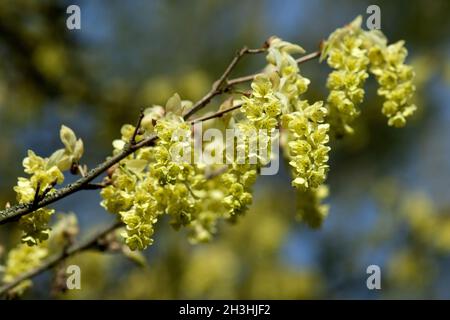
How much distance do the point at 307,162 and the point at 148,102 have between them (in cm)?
397

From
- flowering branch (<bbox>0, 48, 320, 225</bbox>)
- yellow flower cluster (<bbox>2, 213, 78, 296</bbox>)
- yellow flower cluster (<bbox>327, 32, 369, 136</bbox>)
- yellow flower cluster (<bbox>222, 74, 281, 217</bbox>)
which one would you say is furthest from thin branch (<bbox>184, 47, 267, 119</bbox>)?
yellow flower cluster (<bbox>2, 213, 78, 296</bbox>)

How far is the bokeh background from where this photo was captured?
17.9ft

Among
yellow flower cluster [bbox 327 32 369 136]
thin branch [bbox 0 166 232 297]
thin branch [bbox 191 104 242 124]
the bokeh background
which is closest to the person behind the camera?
thin branch [bbox 191 104 242 124]

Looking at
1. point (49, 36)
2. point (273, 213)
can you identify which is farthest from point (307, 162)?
point (273, 213)

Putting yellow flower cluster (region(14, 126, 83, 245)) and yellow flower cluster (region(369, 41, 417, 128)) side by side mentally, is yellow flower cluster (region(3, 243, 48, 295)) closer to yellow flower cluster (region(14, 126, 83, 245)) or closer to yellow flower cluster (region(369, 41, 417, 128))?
yellow flower cluster (region(14, 126, 83, 245))

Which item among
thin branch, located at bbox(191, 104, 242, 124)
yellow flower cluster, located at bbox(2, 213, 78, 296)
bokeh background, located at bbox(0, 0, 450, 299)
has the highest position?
bokeh background, located at bbox(0, 0, 450, 299)

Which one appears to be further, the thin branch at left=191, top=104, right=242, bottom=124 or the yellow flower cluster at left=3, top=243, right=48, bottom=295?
the yellow flower cluster at left=3, top=243, right=48, bottom=295

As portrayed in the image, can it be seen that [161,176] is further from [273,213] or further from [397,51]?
[273,213]

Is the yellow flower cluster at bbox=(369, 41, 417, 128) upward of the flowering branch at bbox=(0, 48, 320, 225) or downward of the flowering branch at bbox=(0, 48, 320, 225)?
upward

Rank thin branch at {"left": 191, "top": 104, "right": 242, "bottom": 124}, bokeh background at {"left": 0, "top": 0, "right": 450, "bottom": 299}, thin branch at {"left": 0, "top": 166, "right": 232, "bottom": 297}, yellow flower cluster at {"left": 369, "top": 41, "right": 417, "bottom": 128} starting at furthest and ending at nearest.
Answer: bokeh background at {"left": 0, "top": 0, "right": 450, "bottom": 299} < thin branch at {"left": 0, "top": 166, "right": 232, "bottom": 297} < yellow flower cluster at {"left": 369, "top": 41, "right": 417, "bottom": 128} < thin branch at {"left": 191, "top": 104, "right": 242, "bottom": 124}

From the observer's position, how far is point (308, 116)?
2141 mm

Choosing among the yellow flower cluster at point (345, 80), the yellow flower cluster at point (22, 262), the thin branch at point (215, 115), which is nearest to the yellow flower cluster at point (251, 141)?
the thin branch at point (215, 115)

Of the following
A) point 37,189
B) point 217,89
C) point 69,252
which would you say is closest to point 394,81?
point 217,89

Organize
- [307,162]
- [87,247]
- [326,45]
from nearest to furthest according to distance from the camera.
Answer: [307,162], [326,45], [87,247]
